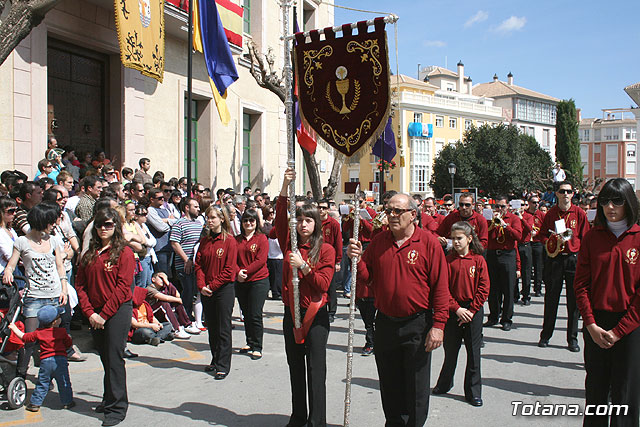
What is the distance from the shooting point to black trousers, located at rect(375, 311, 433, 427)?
4.32 meters

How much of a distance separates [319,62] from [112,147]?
10580 mm

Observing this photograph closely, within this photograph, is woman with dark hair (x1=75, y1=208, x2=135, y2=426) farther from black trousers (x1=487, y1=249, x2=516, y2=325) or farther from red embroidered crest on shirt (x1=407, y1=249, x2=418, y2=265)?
black trousers (x1=487, y1=249, x2=516, y2=325)

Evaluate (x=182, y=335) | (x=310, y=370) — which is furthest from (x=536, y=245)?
(x=310, y=370)

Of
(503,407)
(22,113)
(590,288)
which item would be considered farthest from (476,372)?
(22,113)

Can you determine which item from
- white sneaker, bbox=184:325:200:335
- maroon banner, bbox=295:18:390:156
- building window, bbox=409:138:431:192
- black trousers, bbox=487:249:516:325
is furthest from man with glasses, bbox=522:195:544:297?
building window, bbox=409:138:431:192

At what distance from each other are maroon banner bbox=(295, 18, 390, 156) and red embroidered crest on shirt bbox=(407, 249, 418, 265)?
1366 mm

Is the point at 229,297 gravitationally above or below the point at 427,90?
below

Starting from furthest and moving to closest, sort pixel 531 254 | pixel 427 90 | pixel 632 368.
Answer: pixel 427 90 < pixel 531 254 < pixel 632 368

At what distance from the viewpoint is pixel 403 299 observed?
14.2 feet

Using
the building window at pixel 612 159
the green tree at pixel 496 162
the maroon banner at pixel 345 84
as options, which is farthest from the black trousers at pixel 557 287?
the building window at pixel 612 159

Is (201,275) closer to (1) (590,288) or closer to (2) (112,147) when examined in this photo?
(1) (590,288)

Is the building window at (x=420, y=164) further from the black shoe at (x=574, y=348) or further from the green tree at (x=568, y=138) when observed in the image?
the black shoe at (x=574, y=348)

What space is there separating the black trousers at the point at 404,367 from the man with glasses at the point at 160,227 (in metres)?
5.98

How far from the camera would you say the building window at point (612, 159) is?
99562 mm
